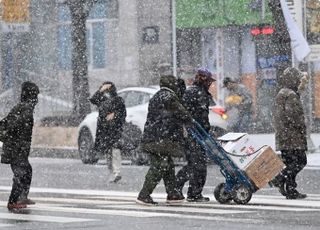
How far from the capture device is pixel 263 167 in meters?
16.1

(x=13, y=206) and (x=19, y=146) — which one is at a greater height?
(x=19, y=146)

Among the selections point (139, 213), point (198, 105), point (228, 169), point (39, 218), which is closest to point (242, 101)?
point (198, 105)

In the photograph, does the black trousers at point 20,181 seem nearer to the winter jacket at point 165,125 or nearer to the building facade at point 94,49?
the winter jacket at point 165,125

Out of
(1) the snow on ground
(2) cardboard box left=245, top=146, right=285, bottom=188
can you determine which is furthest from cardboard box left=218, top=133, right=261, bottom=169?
(1) the snow on ground

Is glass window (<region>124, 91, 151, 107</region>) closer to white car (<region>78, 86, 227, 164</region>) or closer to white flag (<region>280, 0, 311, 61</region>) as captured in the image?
white car (<region>78, 86, 227, 164</region>)

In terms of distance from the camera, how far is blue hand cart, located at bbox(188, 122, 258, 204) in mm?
16047

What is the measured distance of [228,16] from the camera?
36.7 meters

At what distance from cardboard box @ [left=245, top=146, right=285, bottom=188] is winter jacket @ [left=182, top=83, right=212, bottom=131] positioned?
82 cm

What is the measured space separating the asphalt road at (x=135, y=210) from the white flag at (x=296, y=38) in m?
4.96

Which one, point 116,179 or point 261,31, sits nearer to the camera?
point 116,179

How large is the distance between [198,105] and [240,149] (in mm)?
850

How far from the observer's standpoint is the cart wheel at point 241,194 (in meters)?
16.1

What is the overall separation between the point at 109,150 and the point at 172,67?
53.5ft

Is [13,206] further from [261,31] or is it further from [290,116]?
[261,31]
